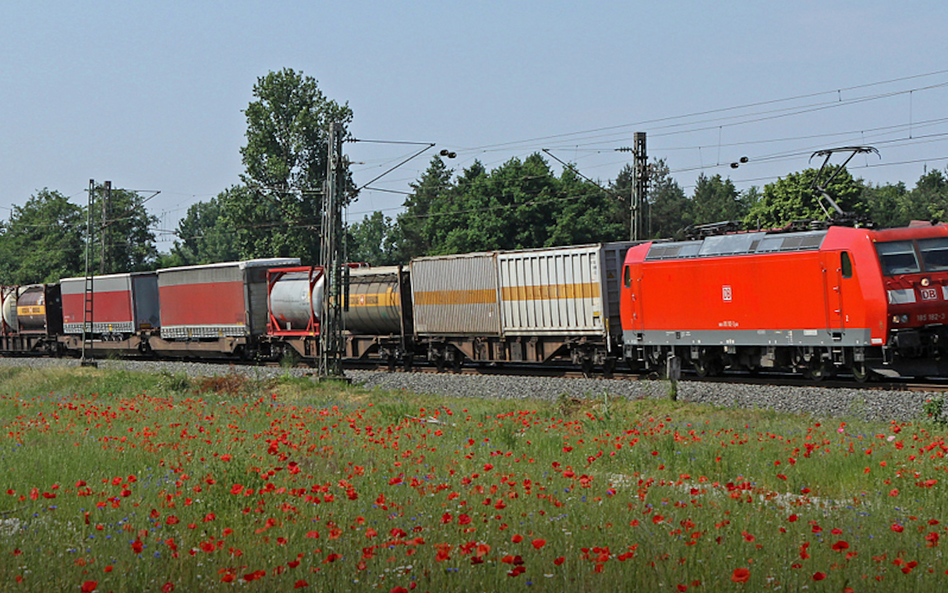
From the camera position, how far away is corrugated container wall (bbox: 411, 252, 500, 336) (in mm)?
27578

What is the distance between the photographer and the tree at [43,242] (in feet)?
306

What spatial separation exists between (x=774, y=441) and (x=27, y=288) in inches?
1802

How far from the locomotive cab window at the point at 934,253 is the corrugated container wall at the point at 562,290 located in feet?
26.1

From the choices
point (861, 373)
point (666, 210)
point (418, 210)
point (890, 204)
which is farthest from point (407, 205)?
point (861, 373)

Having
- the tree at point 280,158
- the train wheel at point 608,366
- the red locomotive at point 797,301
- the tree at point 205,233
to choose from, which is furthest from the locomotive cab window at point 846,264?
the tree at point 205,233

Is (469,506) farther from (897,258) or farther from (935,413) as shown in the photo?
(897,258)

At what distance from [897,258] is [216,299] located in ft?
83.3

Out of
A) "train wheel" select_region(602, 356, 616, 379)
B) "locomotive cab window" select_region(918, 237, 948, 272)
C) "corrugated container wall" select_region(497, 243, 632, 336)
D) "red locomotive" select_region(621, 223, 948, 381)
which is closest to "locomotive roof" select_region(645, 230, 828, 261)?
"red locomotive" select_region(621, 223, 948, 381)

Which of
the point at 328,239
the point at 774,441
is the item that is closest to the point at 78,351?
the point at 328,239

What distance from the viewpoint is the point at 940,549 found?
586 cm

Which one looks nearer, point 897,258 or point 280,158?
point 897,258

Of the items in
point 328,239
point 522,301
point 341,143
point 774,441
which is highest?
point 341,143

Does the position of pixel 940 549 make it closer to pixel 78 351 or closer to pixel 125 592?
pixel 125 592

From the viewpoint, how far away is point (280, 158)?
68.0 metres
